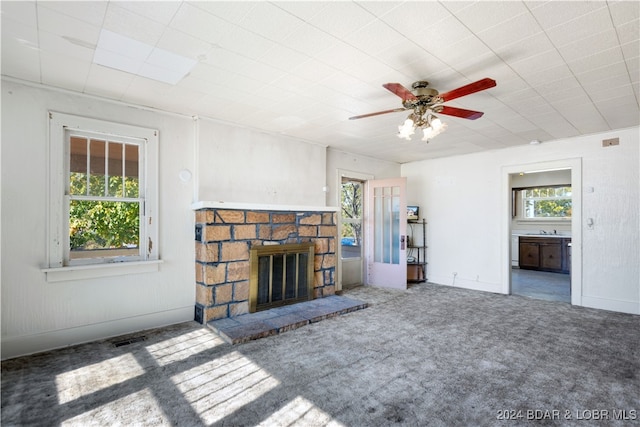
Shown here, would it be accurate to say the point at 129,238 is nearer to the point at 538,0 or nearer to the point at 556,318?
the point at 538,0

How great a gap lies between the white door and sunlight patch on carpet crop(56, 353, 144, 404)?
4.20 meters

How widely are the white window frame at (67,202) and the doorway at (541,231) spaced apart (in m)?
5.34

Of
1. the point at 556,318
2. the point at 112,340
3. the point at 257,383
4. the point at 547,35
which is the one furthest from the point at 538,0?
the point at 112,340

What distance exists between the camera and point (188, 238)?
3.88 m

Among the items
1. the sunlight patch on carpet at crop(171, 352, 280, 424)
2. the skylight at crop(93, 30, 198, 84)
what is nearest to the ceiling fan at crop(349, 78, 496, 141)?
the skylight at crop(93, 30, 198, 84)

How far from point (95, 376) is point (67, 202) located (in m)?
1.69

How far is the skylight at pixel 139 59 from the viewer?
7.57ft

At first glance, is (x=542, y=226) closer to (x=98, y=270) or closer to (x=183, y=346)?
(x=183, y=346)

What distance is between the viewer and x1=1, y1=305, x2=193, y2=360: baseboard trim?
2.88 meters

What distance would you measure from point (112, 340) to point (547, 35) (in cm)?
453

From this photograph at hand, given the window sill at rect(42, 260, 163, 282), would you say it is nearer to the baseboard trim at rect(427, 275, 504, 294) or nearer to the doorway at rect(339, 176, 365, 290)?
the doorway at rect(339, 176, 365, 290)

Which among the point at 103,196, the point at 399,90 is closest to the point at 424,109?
the point at 399,90

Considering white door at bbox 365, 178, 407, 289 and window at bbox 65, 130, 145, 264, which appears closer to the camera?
window at bbox 65, 130, 145, 264

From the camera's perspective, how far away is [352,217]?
662 centimetres
